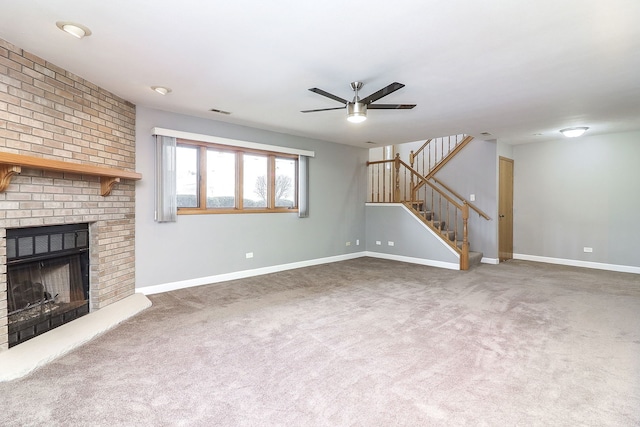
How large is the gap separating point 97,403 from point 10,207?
1.79 metres

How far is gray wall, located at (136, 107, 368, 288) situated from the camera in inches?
171

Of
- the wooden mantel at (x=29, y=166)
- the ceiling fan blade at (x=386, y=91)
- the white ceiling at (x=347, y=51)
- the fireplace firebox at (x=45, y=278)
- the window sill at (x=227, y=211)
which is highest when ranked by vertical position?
the white ceiling at (x=347, y=51)

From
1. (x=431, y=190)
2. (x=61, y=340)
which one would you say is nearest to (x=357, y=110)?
(x=61, y=340)

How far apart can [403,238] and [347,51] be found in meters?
4.82

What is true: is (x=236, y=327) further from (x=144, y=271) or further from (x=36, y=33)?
(x=36, y=33)

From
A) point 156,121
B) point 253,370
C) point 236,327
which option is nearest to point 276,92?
point 156,121

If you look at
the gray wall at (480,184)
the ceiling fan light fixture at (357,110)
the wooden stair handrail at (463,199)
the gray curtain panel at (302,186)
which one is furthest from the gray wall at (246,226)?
the ceiling fan light fixture at (357,110)

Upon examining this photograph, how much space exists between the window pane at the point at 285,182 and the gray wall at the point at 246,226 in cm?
26

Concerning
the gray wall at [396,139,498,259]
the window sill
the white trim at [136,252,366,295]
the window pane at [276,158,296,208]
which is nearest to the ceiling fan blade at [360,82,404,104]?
the window sill

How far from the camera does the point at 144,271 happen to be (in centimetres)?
432

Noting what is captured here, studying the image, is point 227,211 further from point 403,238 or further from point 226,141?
point 403,238

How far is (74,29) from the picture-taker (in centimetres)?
236

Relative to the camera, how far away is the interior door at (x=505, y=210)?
21.9 ft

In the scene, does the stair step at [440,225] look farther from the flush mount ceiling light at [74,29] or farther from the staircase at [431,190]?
the flush mount ceiling light at [74,29]
